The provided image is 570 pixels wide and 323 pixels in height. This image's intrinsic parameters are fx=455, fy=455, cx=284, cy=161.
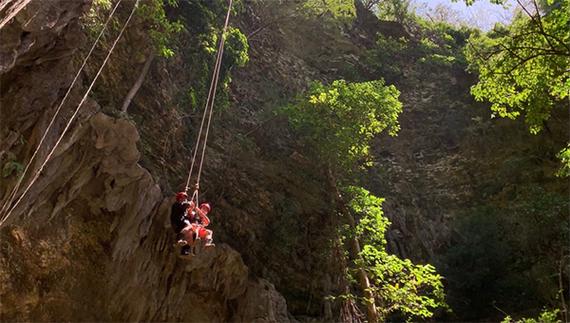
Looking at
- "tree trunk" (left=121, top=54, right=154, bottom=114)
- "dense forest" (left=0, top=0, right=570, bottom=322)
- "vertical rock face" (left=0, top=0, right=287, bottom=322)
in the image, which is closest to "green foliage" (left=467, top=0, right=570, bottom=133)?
"dense forest" (left=0, top=0, right=570, bottom=322)

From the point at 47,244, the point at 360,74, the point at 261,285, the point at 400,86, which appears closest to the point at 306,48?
the point at 360,74

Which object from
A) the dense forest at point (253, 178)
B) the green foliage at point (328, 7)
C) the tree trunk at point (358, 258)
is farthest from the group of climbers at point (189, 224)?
the green foliage at point (328, 7)

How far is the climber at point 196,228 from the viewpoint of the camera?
6.61 metres

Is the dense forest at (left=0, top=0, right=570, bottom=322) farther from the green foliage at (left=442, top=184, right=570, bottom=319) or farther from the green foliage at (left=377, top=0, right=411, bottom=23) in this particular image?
the green foliage at (left=377, top=0, right=411, bottom=23)

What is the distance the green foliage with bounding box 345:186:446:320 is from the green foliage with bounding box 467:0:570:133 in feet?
12.4

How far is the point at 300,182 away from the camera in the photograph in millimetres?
12227

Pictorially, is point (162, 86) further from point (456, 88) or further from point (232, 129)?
point (456, 88)

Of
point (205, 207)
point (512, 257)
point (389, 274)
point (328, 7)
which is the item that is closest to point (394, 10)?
point (328, 7)

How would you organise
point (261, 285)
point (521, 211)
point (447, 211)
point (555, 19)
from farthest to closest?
1. point (447, 211)
2. point (521, 211)
3. point (261, 285)
4. point (555, 19)

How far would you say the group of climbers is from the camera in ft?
21.7

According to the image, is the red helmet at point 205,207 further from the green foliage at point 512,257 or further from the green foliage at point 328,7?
the green foliage at point 328,7

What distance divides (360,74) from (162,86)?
11702 mm

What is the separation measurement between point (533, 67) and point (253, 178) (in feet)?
27.5

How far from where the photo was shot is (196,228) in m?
6.66
